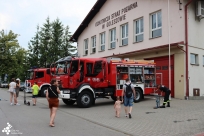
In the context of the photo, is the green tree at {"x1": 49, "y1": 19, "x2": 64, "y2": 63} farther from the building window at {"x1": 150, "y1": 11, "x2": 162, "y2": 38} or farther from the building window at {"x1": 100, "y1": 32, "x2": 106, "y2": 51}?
the building window at {"x1": 150, "y1": 11, "x2": 162, "y2": 38}

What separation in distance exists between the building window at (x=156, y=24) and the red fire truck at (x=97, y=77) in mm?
3520

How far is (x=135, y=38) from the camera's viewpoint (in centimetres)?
2227

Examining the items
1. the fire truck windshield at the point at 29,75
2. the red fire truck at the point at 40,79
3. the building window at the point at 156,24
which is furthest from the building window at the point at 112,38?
the fire truck windshield at the point at 29,75

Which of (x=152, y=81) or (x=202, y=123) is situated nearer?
(x=202, y=123)

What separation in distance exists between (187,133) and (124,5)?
→ 59.3 feet

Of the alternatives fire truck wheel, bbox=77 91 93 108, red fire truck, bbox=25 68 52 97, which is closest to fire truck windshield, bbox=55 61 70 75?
fire truck wheel, bbox=77 91 93 108

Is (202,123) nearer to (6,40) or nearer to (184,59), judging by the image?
(184,59)

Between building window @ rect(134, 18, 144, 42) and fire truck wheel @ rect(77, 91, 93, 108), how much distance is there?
29.7 feet

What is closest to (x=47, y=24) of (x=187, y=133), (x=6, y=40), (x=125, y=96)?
(x=6, y=40)

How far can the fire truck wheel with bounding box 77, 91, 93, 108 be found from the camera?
14.2 meters

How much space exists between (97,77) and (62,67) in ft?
7.11

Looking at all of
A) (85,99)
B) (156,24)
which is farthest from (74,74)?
(156,24)

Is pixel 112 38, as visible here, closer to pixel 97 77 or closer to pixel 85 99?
pixel 97 77

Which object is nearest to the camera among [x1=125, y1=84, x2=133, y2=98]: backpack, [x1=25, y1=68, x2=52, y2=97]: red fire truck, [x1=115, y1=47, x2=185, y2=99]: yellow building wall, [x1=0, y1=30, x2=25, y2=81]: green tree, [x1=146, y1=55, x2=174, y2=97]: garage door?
[x1=125, y1=84, x2=133, y2=98]: backpack
